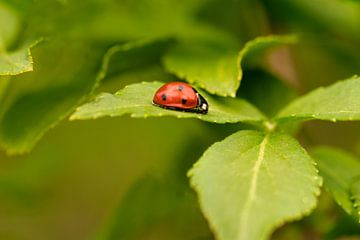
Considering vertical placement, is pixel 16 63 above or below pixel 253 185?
above

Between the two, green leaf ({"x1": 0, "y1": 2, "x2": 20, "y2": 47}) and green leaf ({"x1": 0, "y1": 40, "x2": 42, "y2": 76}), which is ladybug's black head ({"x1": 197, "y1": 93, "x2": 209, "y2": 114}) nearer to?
green leaf ({"x1": 0, "y1": 40, "x2": 42, "y2": 76})

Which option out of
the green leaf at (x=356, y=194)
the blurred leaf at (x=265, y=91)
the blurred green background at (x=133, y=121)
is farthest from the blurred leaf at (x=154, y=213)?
the green leaf at (x=356, y=194)

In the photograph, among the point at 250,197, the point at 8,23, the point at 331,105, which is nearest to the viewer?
the point at 250,197

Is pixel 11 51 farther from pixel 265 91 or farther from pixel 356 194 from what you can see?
→ pixel 356 194

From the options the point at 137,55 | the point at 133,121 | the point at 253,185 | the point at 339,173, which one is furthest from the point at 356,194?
the point at 133,121

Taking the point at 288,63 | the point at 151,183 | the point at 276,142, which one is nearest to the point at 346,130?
the point at 288,63

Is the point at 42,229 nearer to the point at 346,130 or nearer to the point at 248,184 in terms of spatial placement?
the point at 346,130

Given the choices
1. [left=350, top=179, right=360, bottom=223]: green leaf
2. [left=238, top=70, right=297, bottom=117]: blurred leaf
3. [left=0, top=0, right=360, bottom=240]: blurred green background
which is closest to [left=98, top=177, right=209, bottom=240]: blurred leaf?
[left=0, top=0, right=360, bottom=240]: blurred green background
